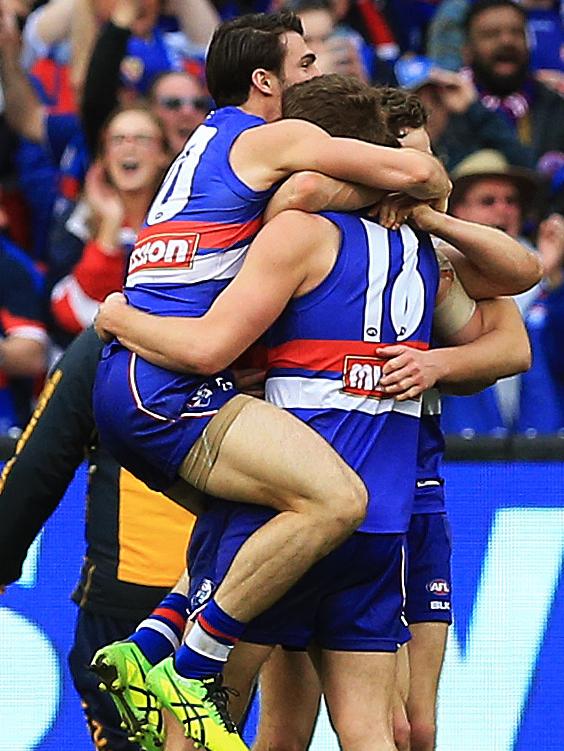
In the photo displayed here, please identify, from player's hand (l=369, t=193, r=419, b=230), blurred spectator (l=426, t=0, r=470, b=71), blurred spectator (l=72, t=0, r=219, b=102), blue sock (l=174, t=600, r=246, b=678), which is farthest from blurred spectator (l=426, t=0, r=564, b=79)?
blue sock (l=174, t=600, r=246, b=678)

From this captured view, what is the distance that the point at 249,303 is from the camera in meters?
4.49

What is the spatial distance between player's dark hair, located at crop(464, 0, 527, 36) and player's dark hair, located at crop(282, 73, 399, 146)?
5.21 m

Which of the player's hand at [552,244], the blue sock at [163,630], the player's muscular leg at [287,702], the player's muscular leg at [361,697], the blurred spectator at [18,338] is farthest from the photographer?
the player's hand at [552,244]

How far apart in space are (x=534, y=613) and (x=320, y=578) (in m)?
2.19

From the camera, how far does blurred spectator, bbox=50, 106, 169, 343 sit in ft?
27.3

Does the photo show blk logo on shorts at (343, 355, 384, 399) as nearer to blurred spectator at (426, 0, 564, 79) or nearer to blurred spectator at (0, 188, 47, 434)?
blurred spectator at (0, 188, 47, 434)

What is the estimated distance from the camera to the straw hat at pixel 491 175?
8477 mm

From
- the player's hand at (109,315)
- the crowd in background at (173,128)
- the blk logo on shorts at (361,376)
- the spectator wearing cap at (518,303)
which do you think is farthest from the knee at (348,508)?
the crowd in background at (173,128)

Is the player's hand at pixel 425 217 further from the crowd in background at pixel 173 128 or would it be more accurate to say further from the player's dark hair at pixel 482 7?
the player's dark hair at pixel 482 7

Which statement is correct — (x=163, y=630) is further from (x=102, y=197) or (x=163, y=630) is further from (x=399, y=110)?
(x=102, y=197)

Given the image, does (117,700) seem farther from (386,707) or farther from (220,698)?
(386,707)

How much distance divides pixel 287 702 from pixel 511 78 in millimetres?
5384

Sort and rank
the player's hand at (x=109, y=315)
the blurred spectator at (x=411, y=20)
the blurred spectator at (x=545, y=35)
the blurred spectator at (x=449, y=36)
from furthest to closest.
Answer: the blurred spectator at (x=411, y=20) < the blurred spectator at (x=545, y=35) < the blurred spectator at (x=449, y=36) < the player's hand at (x=109, y=315)

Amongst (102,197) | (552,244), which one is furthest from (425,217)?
(552,244)
